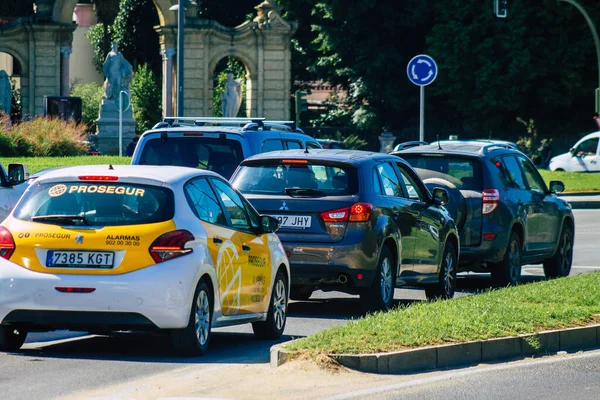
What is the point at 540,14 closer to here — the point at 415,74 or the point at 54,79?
the point at 54,79

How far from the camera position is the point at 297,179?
13.0 metres

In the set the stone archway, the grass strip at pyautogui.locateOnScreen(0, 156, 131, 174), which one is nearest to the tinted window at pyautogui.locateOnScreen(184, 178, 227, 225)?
the grass strip at pyautogui.locateOnScreen(0, 156, 131, 174)

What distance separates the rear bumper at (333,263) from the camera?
1249 cm

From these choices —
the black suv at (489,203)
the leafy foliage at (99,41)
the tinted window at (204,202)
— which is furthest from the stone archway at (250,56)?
the tinted window at (204,202)

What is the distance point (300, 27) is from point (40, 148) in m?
28.8

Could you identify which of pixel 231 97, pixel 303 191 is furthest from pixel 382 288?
pixel 231 97

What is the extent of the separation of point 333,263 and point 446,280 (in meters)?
2.43

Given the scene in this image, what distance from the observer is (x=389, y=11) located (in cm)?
5700

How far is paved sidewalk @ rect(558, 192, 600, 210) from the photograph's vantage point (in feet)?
112

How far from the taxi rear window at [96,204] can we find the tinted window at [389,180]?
12.8 feet

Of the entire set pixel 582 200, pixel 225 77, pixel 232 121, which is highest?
pixel 225 77

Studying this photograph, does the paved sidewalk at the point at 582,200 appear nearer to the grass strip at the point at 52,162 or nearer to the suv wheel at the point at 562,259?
the grass strip at the point at 52,162

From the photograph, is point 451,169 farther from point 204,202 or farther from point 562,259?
point 204,202

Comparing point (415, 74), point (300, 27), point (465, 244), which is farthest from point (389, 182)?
point (300, 27)
